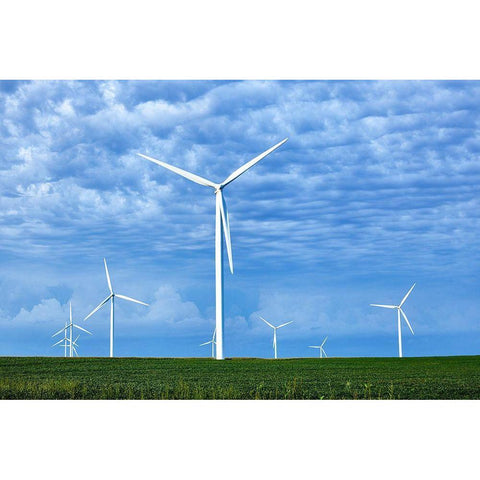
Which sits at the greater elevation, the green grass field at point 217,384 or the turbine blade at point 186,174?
the turbine blade at point 186,174

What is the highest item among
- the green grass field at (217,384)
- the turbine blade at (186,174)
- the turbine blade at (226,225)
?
the turbine blade at (186,174)

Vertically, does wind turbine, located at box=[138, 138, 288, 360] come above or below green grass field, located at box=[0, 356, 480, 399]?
above

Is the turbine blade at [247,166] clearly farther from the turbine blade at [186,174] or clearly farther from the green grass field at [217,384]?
the green grass field at [217,384]

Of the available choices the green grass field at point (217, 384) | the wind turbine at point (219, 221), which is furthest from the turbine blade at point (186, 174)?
the green grass field at point (217, 384)

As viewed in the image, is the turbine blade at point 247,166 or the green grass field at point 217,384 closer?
the green grass field at point 217,384

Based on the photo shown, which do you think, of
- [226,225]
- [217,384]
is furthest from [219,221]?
[217,384]

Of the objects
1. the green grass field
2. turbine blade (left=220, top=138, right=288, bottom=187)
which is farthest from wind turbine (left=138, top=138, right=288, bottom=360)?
the green grass field

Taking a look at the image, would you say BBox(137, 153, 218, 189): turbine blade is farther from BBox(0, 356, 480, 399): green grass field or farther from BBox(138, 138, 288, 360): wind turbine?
BBox(0, 356, 480, 399): green grass field

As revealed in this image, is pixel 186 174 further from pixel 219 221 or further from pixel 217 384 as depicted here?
pixel 217 384
